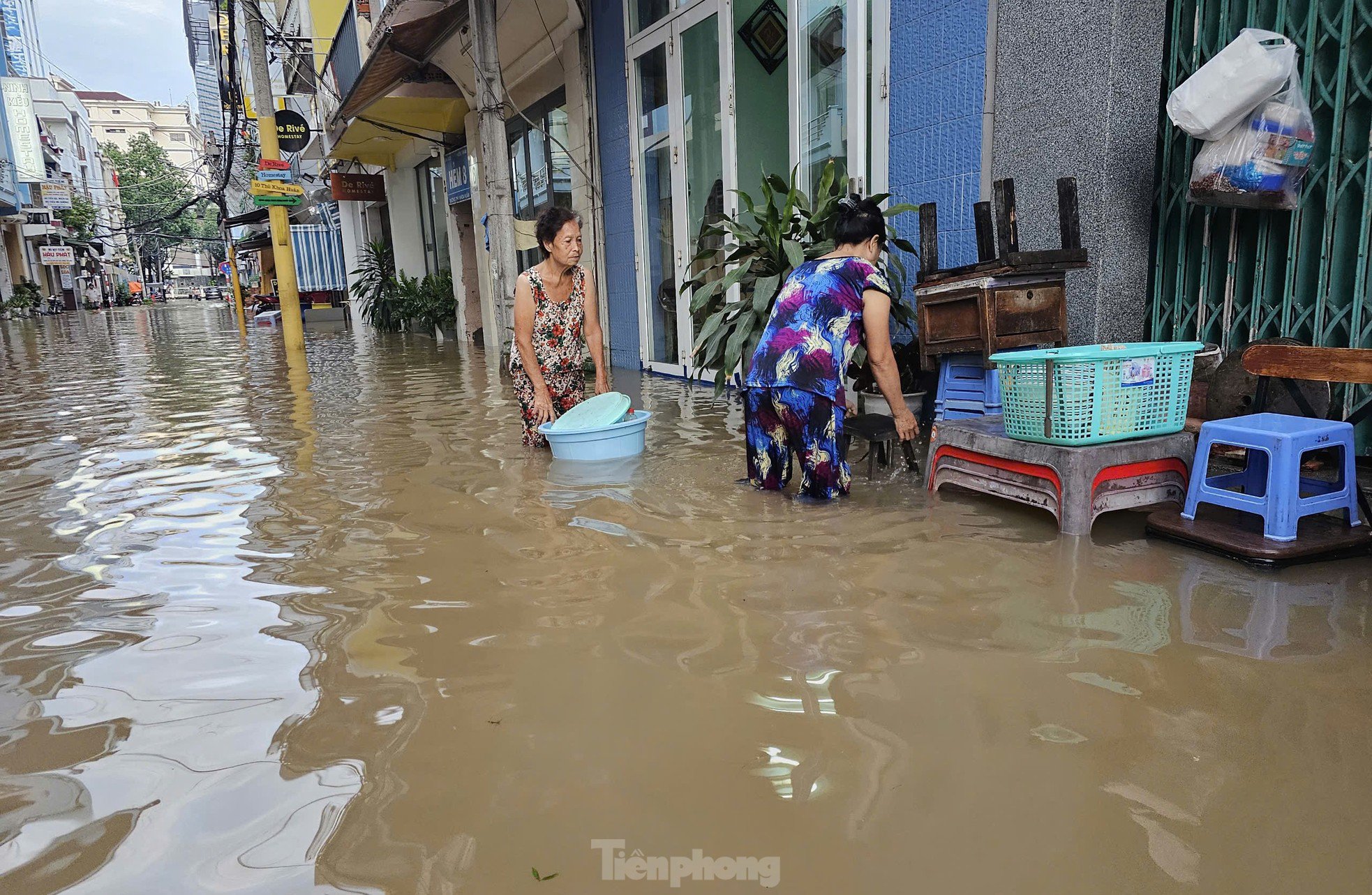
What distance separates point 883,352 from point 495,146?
279 inches

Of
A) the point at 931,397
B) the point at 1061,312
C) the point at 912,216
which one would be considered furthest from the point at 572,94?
the point at 1061,312

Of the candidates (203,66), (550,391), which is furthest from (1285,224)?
(203,66)

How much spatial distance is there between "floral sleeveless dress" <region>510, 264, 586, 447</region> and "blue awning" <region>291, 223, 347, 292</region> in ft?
103

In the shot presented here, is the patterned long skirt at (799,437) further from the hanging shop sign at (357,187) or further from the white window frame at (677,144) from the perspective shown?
the hanging shop sign at (357,187)

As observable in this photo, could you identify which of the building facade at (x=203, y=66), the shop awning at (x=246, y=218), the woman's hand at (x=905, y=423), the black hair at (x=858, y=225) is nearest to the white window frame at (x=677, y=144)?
the black hair at (x=858, y=225)

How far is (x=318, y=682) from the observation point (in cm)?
257

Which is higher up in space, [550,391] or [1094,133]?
[1094,133]

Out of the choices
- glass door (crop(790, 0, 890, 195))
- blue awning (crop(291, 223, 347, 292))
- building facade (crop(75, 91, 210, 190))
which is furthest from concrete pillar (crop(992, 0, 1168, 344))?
building facade (crop(75, 91, 210, 190))

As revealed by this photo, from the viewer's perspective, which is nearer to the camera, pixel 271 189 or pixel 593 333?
pixel 593 333

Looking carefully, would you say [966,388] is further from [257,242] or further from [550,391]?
[257,242]

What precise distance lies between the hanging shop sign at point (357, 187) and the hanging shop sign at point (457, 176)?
3.96 meters

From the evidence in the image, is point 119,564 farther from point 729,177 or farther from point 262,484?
point 729,177

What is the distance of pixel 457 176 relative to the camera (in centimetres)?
1617

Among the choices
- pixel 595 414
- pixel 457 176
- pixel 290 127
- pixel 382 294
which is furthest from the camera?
pixel 290 127
